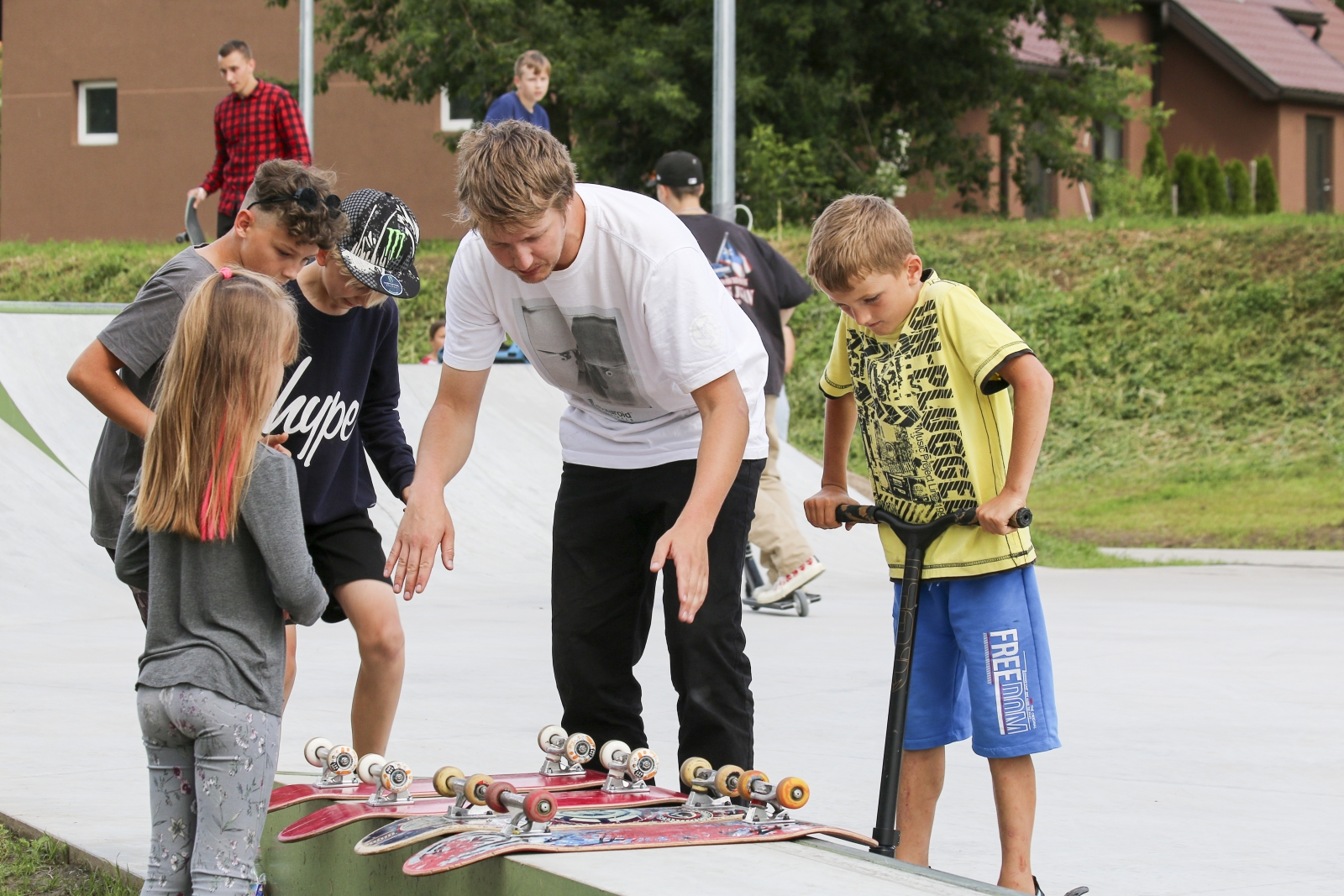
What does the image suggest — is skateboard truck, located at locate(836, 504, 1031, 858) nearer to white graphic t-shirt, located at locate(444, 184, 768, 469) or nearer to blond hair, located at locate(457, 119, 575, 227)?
white graphic t-shirt, located at locate(444, 184, 768, 469)

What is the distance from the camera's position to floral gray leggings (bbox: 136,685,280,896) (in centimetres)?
280

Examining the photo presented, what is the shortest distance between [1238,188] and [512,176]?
24.9m

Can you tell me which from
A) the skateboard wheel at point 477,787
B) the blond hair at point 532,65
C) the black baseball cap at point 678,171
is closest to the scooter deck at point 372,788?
the skateboard wheel at point 477,787

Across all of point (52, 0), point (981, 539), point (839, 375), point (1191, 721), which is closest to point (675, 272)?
point (839, 375)

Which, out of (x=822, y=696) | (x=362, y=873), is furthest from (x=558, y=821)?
(x=822, y=696)

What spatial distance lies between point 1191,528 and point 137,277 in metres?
12.4

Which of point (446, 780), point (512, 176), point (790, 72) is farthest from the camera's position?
point (790, 72)

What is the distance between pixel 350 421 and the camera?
3797 mm

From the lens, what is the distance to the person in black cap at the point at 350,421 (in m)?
3.63

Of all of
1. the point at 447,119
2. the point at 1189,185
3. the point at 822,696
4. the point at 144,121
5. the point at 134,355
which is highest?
the point at 144,121

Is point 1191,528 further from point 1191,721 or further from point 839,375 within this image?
point 839,375

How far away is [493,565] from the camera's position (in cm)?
887

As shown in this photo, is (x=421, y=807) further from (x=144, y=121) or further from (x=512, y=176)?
(x=144, y=121)

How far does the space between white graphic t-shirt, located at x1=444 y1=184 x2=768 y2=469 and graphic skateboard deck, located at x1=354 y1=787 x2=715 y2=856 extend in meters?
0.82
